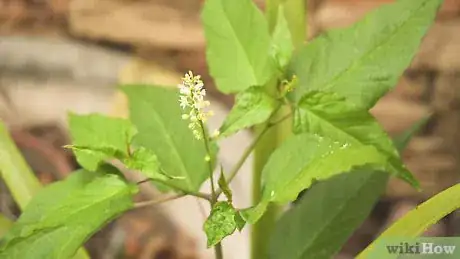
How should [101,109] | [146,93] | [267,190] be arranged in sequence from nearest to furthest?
[267,190]
[146,93]
[101,109]

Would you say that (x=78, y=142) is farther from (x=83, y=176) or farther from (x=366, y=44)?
(x=366, y=44)

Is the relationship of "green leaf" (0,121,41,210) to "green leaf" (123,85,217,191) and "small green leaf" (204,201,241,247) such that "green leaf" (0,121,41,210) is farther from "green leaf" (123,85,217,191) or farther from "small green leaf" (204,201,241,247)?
"small green leaf" (204,201,241,247)

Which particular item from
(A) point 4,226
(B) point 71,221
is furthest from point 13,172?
(B) point 71,221

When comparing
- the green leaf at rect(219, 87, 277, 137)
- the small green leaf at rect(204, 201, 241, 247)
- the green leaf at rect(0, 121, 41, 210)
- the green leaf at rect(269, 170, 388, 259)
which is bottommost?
the green leaf at rect(269, 170, 388, 259)

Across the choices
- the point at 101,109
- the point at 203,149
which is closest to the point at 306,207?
the point at 203,149

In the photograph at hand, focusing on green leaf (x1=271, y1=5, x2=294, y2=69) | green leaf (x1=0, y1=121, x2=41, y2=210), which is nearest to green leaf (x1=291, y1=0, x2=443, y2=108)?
green leaf (x1=271, y1=5, x2=294, y2=69)

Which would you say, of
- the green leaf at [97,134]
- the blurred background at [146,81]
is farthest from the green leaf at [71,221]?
the blurred background at [146,81]

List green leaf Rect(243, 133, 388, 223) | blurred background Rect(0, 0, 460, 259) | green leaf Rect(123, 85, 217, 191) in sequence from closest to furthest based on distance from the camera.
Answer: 1. green leaf Rect(243, 133, 388, 223)
2. green leaf Rect(123, 85, 217, 191)
3. blurred background Rect(0, 0, 460, 259)
